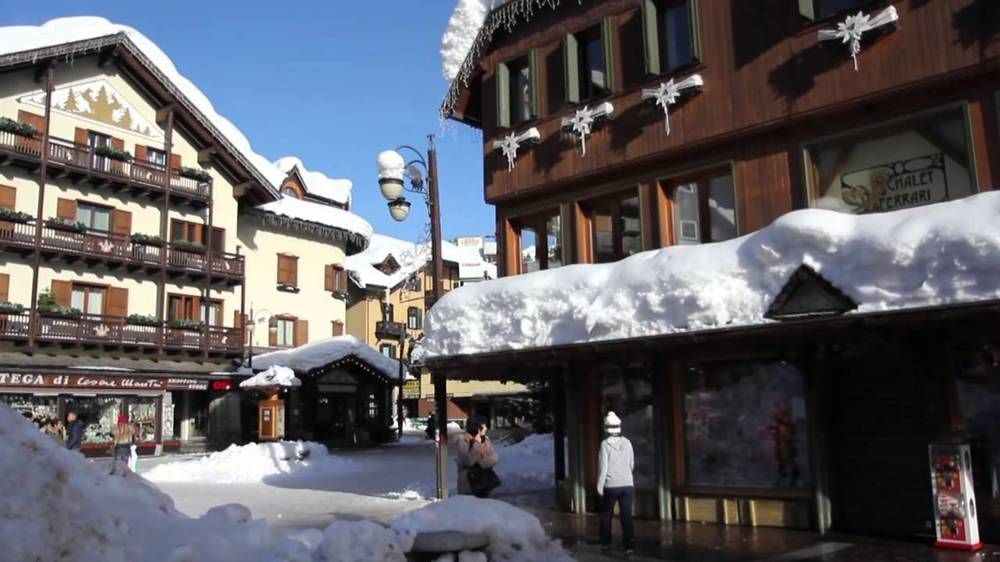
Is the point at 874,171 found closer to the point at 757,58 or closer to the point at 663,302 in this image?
the point at 757,58

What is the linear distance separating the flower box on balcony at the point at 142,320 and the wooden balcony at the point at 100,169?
206 inches

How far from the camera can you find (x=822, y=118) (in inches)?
502

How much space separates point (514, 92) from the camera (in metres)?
17.6

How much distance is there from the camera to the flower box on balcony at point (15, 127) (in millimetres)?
32531

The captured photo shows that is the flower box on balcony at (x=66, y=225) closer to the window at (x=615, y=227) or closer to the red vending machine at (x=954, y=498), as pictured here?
the window at (x=615, y=227)

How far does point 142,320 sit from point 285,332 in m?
9.50

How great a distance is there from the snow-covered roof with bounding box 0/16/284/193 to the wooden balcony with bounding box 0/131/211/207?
274 centimetres

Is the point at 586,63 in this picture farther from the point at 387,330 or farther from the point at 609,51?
the point at 387,330

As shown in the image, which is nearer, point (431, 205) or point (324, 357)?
point (431, 205)

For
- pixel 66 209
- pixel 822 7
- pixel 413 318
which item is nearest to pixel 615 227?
pixel 822 7

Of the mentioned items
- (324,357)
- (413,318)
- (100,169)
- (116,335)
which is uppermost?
(100,169)

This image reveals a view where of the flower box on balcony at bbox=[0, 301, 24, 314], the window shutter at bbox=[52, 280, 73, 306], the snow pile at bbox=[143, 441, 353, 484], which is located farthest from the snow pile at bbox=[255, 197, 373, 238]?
the snow pile at bbox=[143, 441, 353, 484]

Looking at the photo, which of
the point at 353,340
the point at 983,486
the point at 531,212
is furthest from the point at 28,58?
the point at 983,486

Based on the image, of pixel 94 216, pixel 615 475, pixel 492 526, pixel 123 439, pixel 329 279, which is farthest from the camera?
pixel 329 279
